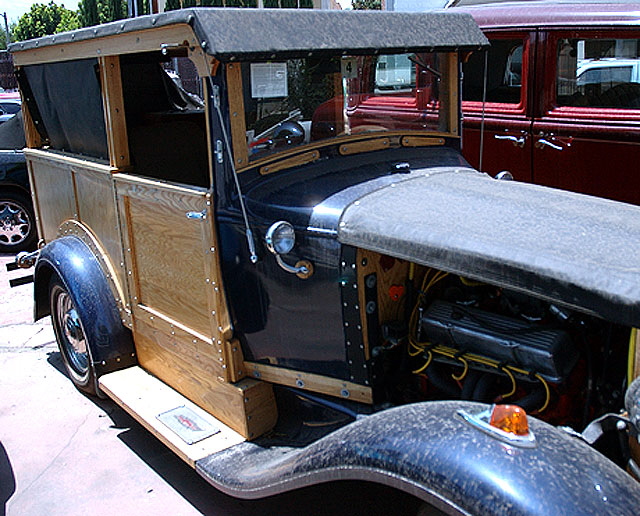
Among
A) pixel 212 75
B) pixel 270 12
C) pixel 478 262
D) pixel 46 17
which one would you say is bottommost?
pixel 478 262

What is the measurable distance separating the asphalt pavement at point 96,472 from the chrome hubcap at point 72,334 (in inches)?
8.3

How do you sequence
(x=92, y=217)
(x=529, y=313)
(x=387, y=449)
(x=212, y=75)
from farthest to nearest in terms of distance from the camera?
(x=92, y=217) < (x=212, y=75) < (x=529, y=313) < (x=387, y=449)

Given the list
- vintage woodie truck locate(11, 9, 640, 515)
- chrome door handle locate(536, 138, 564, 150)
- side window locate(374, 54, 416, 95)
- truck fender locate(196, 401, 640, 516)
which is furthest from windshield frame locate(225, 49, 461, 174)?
chrome door handle locate(536, 138, 564, 150)

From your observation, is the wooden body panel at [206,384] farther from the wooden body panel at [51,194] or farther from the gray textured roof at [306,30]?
the gray textured roof at [306,30]

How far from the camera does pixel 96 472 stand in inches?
121

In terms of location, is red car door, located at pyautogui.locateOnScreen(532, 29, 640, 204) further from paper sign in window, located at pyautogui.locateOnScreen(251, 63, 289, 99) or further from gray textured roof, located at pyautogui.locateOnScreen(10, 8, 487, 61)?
paper sign in window, located at pyautogui.locateOnScreen(251, 63, 289, 99)

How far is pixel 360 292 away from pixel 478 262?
0.55 meters

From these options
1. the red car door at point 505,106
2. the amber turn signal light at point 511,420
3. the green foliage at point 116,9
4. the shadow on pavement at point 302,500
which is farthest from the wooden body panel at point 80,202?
the green foliage at point 116,9

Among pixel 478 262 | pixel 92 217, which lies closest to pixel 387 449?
pixel 478 262

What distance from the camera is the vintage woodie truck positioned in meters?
1.73

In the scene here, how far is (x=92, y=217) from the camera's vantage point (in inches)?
136

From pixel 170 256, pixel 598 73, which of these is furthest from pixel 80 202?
pixel 598 73

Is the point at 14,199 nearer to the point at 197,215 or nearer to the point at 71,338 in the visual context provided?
the point at 71,338

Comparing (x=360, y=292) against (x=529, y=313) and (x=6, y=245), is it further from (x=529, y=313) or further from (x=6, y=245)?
(x=6, y=245)
